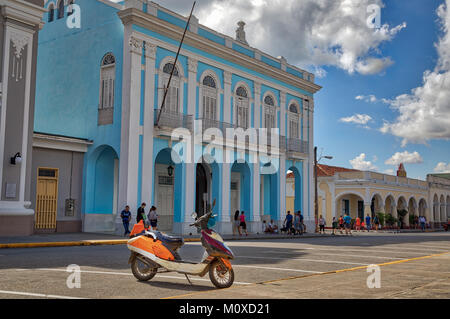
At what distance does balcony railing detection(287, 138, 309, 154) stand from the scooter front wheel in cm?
2404

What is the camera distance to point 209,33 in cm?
2597

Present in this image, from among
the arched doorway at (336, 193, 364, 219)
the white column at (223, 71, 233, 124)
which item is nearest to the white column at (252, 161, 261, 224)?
the white column at (223, 71, 233, 124)

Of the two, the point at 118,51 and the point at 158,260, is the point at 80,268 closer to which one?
the point at 158,260

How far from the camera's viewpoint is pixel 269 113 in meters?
30.2

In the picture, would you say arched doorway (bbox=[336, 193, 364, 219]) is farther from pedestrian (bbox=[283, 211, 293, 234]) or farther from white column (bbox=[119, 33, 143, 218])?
white column (bbox=[119, 33, 143, 218])

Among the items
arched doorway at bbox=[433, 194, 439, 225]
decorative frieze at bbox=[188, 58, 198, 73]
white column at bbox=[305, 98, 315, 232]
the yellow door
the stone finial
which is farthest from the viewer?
arched doorway at bbox=[433, 194, 439, 225]

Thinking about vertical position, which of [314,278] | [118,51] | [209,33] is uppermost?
[209,33]

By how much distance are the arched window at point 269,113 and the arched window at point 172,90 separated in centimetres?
751

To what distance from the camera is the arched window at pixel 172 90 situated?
23.4m

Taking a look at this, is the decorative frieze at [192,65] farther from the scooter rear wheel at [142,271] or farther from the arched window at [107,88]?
the scooter rear wheel at [142,271]

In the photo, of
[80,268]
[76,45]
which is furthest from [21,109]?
[80,268]

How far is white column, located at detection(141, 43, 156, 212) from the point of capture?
71.9ft
